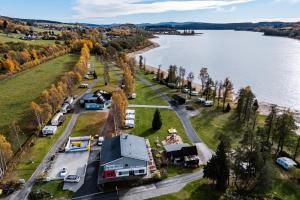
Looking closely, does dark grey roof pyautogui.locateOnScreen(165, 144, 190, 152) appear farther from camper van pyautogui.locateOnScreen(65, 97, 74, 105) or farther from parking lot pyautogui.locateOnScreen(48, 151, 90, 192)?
camper van pyautogui.locateOnScreen(65, 97, 74, 105)

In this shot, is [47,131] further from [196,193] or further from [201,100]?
[201,100]

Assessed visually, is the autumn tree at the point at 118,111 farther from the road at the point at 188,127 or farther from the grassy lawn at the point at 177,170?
the grassy lawn at the point at 177,170

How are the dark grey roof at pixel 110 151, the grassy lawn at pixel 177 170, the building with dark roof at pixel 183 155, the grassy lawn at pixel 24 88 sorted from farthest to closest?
the grassy lawn at pixel 24 88 < the building with dark roof at pixel 183 155 < the grassy lawn at pixel 177 170 < the dark grey roof at pixel 110 151

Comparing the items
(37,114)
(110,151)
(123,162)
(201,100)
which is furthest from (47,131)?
(201,100)

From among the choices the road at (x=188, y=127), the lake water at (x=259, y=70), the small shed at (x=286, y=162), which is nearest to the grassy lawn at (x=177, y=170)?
the road at (x=188, y=127)

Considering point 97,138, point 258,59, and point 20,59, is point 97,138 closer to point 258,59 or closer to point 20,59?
point 20,59
